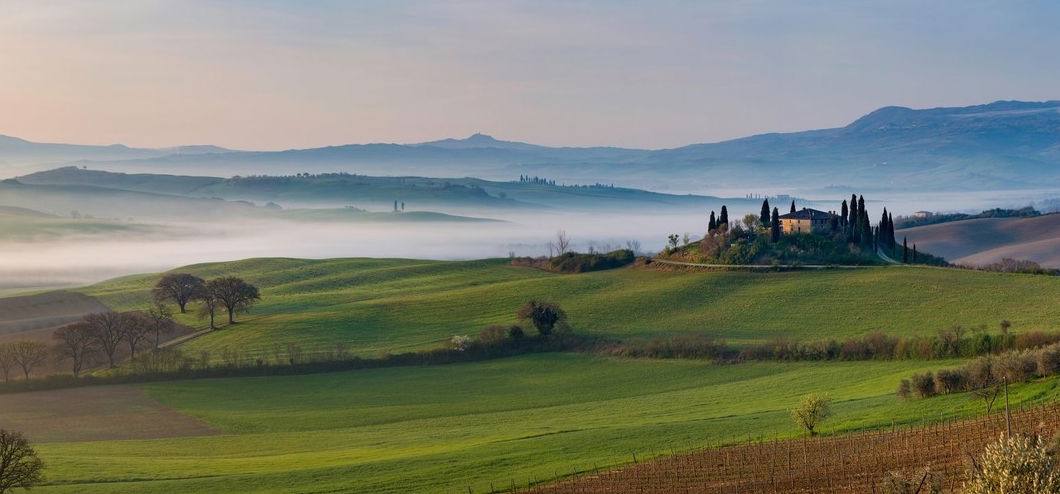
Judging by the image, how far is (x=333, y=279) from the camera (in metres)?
151

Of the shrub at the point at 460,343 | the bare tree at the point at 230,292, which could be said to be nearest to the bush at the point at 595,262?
Result: the bare tree at the point at 230,292

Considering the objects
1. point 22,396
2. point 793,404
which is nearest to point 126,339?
point 22,396

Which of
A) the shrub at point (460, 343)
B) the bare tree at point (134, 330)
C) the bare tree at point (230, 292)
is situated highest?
the bare tree at point (230, 292)

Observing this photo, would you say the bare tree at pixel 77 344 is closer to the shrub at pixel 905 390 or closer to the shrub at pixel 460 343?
the shrub at pixel 460 343

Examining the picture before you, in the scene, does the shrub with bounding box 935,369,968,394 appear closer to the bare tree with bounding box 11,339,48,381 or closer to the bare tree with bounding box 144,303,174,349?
the bare tree with bounding box 11,339,48,381

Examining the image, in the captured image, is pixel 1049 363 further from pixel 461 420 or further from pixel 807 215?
pixel 807 215

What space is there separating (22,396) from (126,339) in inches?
646

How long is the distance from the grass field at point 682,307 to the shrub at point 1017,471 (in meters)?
58.1

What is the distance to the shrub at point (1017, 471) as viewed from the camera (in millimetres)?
26656

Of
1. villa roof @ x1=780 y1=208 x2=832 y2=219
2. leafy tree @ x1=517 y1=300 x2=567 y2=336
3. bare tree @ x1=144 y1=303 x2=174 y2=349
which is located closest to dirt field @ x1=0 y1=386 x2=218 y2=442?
bare tree @ x1=144 y1=303 x2=174 y2=349

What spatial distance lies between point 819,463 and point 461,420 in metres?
28.2

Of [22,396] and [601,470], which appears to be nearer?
[601,470]

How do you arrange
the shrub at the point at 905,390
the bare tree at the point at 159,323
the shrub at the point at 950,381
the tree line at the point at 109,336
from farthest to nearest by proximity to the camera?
the bare tree at the point at 159,323 → the tree line at the point at 109,336 → the shrub at the point at 905,390 → the shrub at the point at 950,381

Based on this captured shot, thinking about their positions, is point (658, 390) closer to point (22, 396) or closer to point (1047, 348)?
point (1047, 348)
